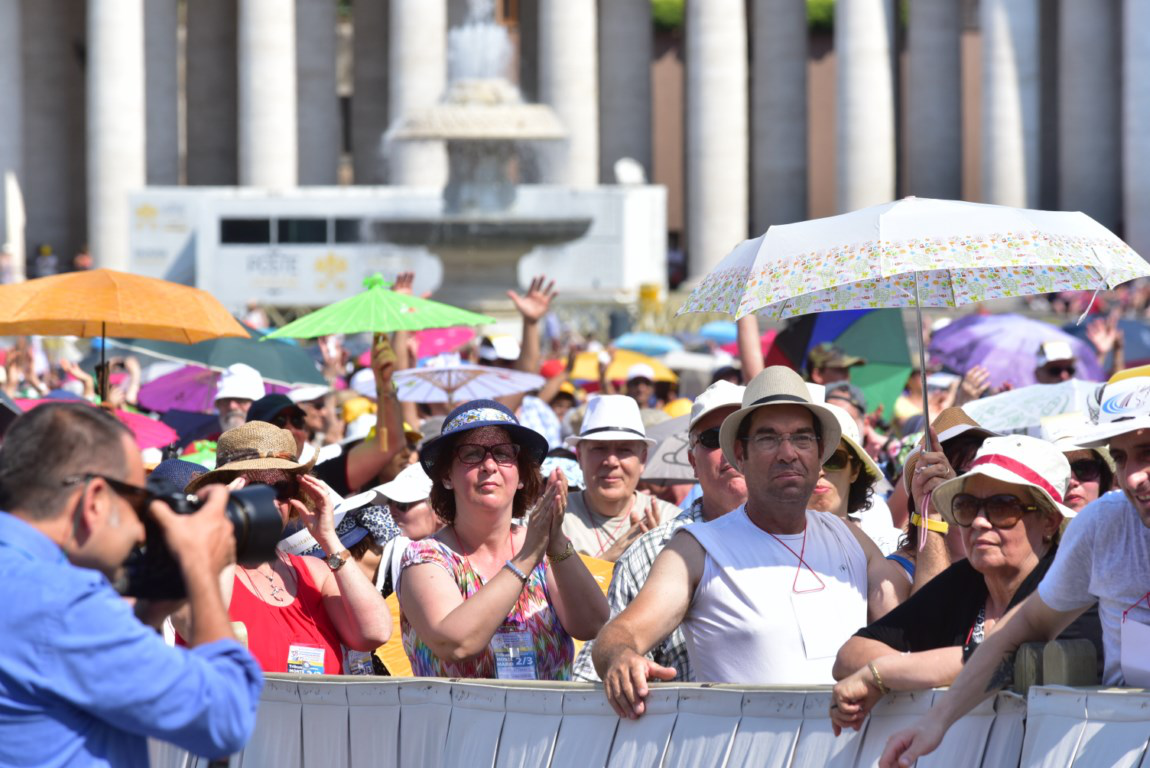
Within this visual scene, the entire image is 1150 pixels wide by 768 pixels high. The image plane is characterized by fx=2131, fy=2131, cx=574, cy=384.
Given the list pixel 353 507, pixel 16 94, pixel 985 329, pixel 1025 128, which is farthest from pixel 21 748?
pixel 16 94

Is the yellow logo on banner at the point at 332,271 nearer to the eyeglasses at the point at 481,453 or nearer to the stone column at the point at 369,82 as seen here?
the stone column at the point at 369,82

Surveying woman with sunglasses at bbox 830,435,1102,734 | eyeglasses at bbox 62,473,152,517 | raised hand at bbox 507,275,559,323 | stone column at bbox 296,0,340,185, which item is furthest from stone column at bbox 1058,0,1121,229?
eyeglasses at bbox 62,473,152,517

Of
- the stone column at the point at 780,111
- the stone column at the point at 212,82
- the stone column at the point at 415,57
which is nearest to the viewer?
the stone column at the point at 415,57

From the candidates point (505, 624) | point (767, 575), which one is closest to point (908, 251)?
point (767, 575)

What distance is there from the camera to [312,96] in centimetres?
6372

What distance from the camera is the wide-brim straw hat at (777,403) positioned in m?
7.57

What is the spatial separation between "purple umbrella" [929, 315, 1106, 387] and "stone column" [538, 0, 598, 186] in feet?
129

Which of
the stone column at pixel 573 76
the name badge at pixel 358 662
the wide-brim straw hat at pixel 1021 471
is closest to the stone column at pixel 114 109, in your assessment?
the stone column at pixel 573 76

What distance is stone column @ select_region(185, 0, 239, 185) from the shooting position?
7081 cm

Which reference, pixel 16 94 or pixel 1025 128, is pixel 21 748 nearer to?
pixel 1025 128

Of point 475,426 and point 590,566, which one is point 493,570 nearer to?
point 475,426

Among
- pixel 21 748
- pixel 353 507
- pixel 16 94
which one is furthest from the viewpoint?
pixel 16 94

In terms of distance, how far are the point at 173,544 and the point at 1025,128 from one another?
5298 centimetres

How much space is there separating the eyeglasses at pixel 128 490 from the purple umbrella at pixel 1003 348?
1398 cm
